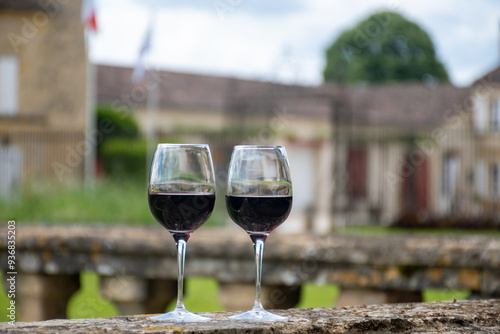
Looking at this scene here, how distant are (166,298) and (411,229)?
11.6 metres

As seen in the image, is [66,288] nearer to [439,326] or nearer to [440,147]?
[439,326]

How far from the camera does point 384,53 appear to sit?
131 feet

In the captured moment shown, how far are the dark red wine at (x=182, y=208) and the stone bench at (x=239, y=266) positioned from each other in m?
1.72

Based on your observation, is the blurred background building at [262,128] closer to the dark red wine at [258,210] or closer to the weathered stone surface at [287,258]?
the weathered stone surface at [287,258]

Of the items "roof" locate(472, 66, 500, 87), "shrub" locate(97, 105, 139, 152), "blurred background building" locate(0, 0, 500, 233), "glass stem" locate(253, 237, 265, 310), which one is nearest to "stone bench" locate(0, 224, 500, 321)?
"glass stem" locate(253, 237, 265, 310)

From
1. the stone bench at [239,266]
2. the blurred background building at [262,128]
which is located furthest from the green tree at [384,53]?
the stone bench at [239,266]

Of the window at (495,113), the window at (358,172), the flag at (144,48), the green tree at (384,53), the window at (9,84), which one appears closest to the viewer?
the flag at (144,48)

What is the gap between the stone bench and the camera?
136 inches

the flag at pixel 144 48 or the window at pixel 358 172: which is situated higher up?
the flag at pixel 144 48

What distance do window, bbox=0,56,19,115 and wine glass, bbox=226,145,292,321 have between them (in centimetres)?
1680

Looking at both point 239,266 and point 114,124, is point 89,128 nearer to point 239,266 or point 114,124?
point 114,124

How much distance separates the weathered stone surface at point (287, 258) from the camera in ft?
11.3

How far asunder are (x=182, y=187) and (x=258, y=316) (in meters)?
0.39

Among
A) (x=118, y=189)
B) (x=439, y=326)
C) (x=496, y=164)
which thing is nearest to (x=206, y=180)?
(x=439, y=326)
